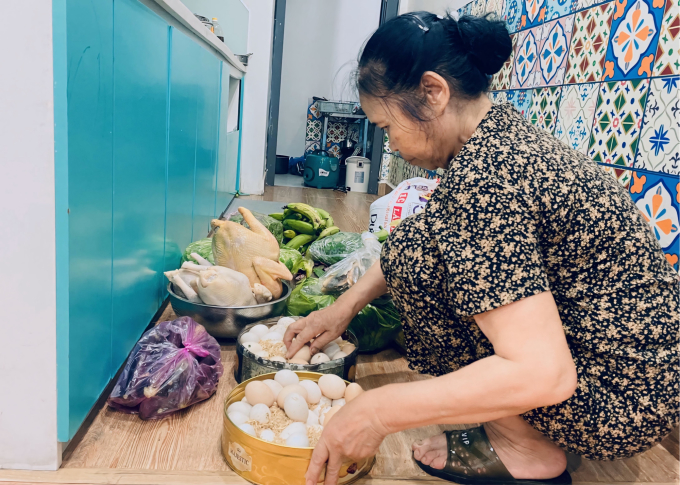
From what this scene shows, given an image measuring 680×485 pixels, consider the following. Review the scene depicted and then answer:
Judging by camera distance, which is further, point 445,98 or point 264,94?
point 264,94

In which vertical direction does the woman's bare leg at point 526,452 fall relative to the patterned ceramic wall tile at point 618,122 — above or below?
below

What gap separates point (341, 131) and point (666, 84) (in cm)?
520

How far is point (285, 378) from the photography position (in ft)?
3.78

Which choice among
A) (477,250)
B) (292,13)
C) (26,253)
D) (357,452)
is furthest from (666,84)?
(292,13)

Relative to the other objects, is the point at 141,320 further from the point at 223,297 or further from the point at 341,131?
the point at 341,131

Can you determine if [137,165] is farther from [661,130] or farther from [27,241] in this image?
[661,130]

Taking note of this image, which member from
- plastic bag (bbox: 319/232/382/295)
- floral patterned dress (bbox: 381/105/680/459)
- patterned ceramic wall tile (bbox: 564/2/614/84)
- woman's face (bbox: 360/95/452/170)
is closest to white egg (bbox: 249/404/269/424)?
floral patterned dress (bbox: 381/105/680/459)

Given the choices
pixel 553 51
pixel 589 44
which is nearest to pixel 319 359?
pixel 589 44

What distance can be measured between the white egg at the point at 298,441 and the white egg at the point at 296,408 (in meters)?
0.07

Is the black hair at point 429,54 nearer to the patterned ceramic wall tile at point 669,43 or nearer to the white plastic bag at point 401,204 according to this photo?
the patterned ceramic wall tile at point 669,43

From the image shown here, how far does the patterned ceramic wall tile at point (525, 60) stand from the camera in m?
2.08

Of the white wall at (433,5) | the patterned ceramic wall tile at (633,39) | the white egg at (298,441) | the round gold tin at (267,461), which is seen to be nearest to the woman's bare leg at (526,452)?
the round gold tin at (267,461)

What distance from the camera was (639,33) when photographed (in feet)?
4.60

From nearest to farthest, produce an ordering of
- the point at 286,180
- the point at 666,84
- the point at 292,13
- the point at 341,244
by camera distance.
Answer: the point at 666,84 → the point at 341,244 → the point at 286,180 → the point at 292,13
